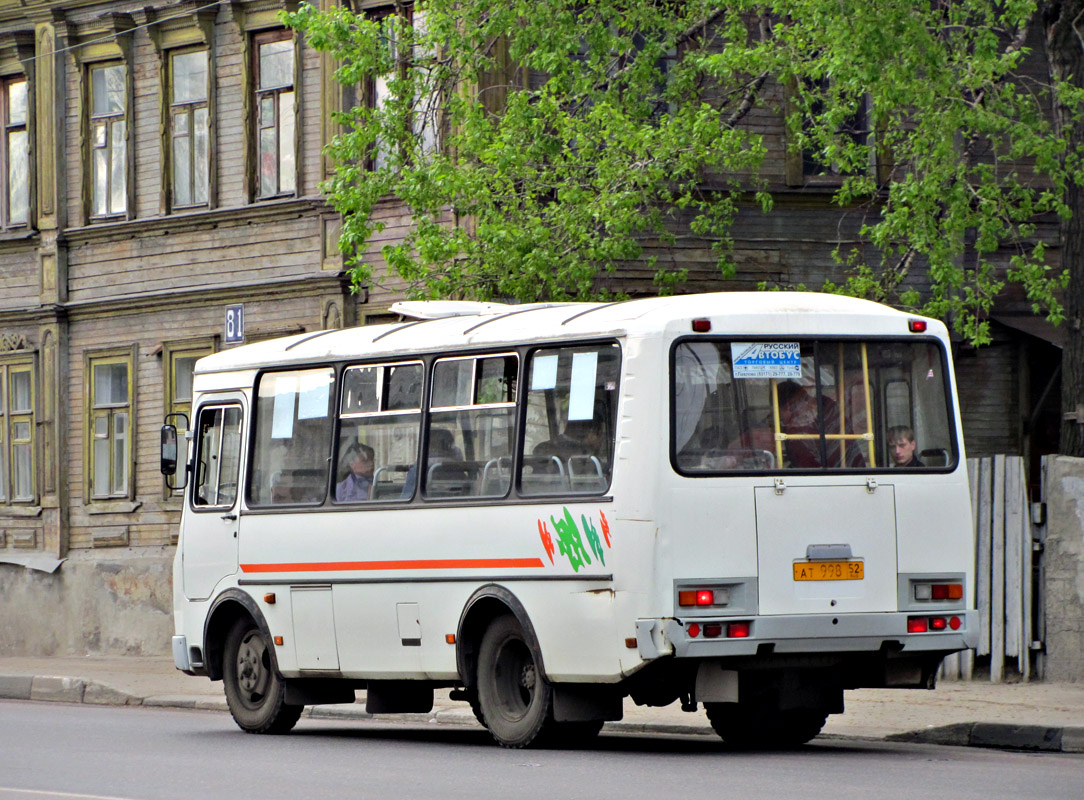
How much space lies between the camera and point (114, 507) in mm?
27688

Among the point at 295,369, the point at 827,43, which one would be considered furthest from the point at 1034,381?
the point at 295,369

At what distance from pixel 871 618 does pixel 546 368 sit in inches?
94.5

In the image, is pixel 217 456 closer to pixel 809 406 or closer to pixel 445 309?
pixel 445 309

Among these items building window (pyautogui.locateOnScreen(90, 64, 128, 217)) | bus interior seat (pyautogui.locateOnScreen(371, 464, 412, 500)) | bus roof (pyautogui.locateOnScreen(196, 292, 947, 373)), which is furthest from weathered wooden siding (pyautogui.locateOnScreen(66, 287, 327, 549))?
bus interior seat (pyautogui.locateOnScreen(371, 464, 412, 500))

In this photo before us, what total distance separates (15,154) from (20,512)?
481 cm

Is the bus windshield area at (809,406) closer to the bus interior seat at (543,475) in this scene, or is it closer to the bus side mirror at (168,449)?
the bus interior seat at (543,475)

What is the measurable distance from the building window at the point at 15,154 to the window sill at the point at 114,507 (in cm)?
410

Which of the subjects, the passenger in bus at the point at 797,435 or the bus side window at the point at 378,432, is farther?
the bus side window at the point at 378,432

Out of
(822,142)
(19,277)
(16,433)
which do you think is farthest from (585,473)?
(19,277)

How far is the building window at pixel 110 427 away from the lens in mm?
27844

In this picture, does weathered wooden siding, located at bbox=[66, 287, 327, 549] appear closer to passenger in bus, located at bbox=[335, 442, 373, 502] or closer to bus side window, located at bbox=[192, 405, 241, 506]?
bus side window, located at bbox=[192, 405, 241, 506]

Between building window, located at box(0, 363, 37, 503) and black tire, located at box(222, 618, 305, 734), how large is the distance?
1403 centimetres

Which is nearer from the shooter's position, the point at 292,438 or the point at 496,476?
the point at 496,476

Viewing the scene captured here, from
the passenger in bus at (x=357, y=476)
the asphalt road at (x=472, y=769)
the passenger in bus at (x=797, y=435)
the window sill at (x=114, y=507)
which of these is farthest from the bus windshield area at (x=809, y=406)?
the window sill at (x=114, y=507)
